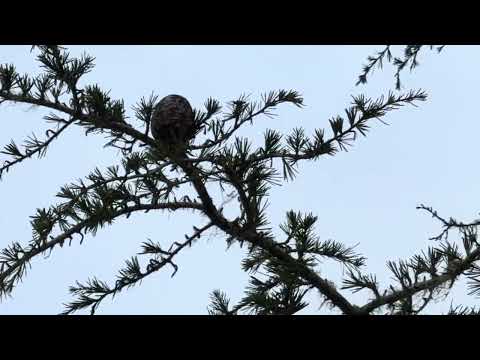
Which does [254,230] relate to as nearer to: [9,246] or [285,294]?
[285,294]

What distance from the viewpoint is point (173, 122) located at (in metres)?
2.16

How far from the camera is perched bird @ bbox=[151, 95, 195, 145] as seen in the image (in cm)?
216

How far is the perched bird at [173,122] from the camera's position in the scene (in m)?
2.16
